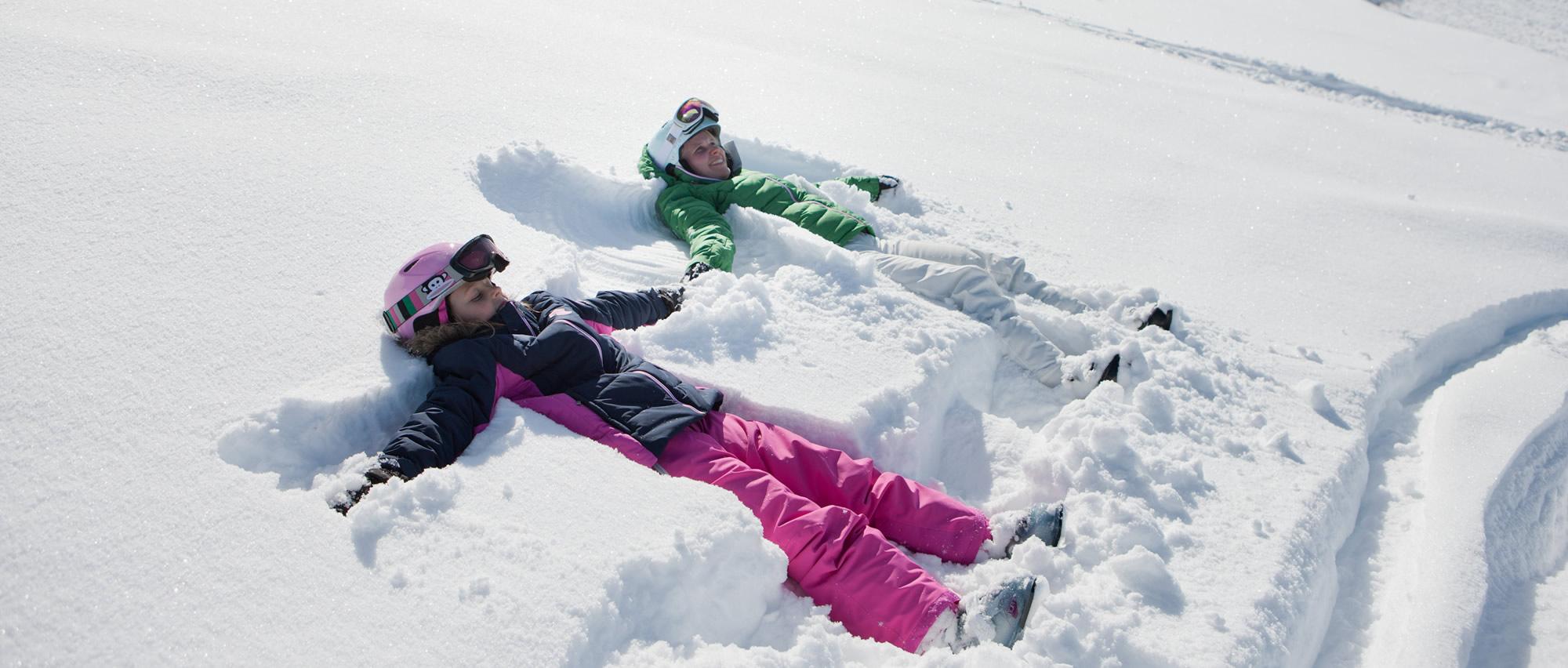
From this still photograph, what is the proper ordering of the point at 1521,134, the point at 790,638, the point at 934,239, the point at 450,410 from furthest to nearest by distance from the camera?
the point at 1521,134, the point at 934,239, the point at 450,410, the point at 790,638

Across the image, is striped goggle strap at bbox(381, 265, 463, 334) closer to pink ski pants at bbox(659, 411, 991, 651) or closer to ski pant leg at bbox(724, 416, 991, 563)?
pink ski pants at bbox(659, 411, 991, 651)

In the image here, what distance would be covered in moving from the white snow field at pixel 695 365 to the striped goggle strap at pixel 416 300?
0.38ft

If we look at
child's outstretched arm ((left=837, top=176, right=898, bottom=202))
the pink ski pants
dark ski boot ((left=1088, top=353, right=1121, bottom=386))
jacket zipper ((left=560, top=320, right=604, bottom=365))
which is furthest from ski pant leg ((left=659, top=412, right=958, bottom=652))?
child's outstretched arm ((left=837, top=176, right=898, bottom=202))

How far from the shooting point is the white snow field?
2182 mm

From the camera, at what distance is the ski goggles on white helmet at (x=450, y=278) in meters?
3.04

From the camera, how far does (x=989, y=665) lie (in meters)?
2.22

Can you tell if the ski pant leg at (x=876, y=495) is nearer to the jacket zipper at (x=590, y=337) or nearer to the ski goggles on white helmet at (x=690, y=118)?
the jacket zipper at (x=590, y=337)

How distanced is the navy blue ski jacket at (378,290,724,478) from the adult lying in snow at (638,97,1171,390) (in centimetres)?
92

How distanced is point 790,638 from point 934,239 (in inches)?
109

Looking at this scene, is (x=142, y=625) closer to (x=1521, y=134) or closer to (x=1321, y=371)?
(x=1321, y=371)

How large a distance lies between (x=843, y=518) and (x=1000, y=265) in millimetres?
2144

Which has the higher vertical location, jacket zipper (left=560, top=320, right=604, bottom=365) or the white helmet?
the white helmet

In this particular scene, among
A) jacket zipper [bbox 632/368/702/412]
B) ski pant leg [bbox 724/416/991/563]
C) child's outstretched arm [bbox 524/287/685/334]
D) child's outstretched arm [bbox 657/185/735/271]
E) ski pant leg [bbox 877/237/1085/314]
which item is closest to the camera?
ski pant leg [bbox 724/416/991/563]

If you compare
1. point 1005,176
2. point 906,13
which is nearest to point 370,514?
point 1005,176
